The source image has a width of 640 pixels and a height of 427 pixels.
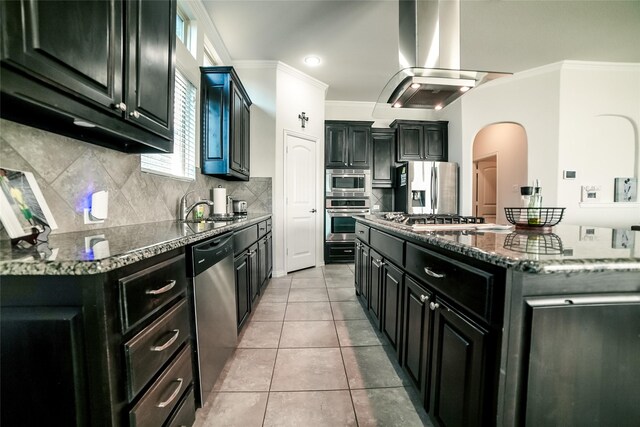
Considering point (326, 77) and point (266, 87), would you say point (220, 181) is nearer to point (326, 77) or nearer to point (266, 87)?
point (266, 87)

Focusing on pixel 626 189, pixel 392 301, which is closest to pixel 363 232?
pixel 392 301

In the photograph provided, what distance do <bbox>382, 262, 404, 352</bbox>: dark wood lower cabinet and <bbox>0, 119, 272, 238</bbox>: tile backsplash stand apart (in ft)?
5.55

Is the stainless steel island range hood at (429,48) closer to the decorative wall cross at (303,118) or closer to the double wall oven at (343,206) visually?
the decorative wall cross at (303,118)

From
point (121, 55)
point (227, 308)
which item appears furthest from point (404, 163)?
point (121, 55)

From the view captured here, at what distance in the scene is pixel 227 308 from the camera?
5.00ft

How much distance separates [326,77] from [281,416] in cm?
417

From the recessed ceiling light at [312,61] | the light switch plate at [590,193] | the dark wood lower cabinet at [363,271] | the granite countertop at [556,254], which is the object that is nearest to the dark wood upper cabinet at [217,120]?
the recessed ceiling light at [312,61]

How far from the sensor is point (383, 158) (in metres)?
4.63

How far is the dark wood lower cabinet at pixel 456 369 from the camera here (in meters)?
0.79

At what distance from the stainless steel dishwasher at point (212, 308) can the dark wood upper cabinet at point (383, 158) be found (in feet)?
11.5

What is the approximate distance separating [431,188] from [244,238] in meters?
3.36

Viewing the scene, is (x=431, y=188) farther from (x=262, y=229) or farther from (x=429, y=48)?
(x=262, y=229)

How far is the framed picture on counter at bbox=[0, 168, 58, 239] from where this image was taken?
801 millimetres

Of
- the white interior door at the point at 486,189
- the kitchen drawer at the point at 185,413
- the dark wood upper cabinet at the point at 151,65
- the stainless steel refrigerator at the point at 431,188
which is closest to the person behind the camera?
the kitchen drawer at the point at 185,413
